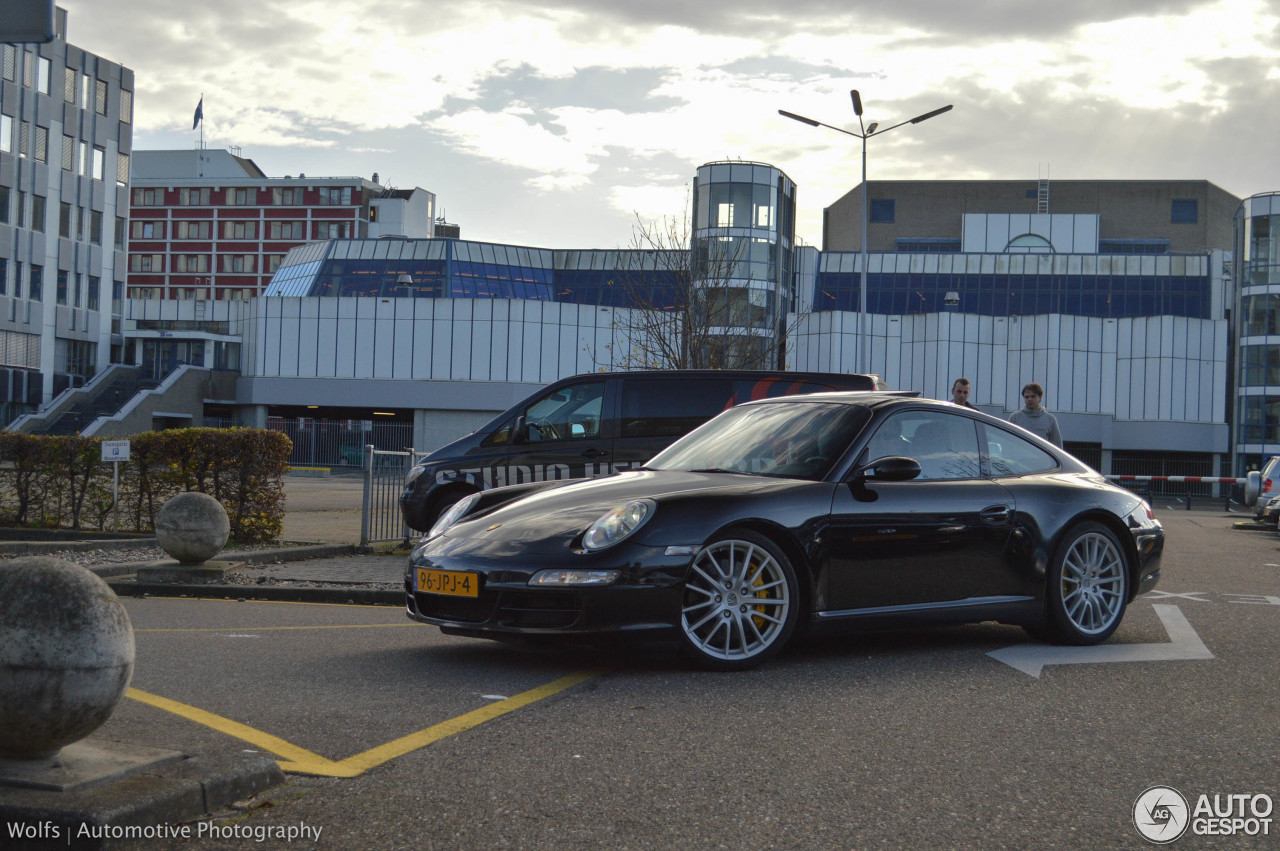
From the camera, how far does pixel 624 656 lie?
664 cm

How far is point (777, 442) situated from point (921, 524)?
89 centimetres

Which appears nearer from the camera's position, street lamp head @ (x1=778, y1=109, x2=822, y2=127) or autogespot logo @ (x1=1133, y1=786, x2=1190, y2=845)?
autogespot logo @ (x1=1133, y1=786, x2=1190, y2=845)

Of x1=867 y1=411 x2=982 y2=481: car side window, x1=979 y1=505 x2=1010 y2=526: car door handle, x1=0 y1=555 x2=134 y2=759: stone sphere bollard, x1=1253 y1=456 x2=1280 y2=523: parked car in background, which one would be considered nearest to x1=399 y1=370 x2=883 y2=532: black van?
x1=867 y1=411 x2=982 y2=481: car side window

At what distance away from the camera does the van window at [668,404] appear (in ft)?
38.6

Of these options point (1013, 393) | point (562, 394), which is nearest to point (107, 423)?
point (1013, 393)

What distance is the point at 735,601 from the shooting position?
6.16 m

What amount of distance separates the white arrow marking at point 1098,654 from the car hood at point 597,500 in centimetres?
143

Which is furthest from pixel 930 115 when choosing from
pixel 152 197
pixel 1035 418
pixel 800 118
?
pixel 152 197

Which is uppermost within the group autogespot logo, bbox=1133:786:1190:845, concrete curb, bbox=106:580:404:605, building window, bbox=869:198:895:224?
building window, bbox=869:198:895:224

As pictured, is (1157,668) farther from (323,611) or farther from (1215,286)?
(1215,286)

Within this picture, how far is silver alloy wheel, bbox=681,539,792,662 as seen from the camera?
20.0ft

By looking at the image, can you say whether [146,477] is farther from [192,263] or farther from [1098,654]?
[192,263]

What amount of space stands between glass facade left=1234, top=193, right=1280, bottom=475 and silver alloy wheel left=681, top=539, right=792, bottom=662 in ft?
179

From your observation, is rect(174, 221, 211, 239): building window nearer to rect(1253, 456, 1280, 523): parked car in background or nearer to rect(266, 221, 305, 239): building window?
rect(266, 221, 305, 239): building window
